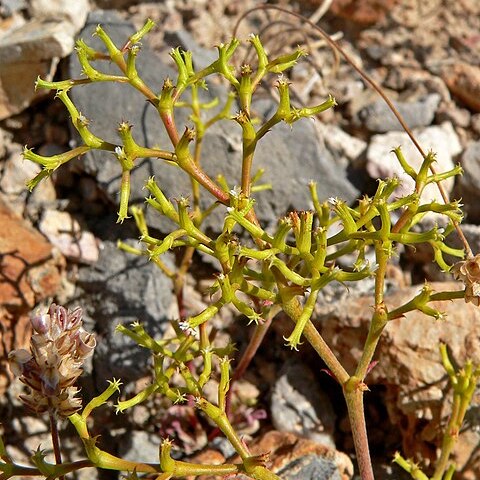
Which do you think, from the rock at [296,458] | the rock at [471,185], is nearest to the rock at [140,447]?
the rock at [296,458]

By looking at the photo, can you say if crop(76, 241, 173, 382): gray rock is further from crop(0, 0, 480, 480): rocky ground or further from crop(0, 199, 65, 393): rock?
crop(0, 199, 65, 393): rock

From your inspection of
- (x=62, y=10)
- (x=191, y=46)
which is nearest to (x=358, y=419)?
(x=191, y=46)

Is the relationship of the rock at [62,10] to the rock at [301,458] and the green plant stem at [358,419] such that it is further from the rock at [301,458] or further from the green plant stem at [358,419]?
the green plant stem at [358,419]

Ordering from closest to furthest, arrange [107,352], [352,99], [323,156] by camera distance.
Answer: [107,352], [323,156], [352,99]

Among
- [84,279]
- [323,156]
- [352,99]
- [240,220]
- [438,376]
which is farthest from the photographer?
[352,99]

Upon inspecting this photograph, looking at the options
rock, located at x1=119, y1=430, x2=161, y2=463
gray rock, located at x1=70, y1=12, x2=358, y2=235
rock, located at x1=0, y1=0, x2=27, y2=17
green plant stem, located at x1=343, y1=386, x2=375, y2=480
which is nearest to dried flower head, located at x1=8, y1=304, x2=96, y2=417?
green plant stem, located at x1=343, y1=386, x2=375, y2=480

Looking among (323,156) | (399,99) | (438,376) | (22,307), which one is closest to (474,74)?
(399,99)

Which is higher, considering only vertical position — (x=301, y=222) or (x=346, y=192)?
(x=301, y=222)

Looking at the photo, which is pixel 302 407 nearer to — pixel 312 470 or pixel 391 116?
pixel 312 470

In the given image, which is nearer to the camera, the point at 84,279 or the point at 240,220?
the point at 240,220

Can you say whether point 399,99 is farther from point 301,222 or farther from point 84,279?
point 301,222
